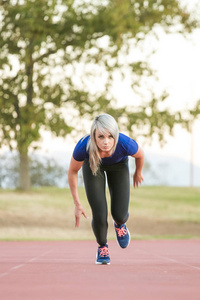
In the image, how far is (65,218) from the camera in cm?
2886

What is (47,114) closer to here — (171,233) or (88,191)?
(171,233)

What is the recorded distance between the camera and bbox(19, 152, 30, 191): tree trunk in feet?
102

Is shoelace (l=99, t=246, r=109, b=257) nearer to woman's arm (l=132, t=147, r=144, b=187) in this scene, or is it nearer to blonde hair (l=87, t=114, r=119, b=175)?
woman's arm (l=132, t=147, r=144, b=187)

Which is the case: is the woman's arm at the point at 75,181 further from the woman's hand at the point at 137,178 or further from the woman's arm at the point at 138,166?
the woman's hand at the point at 137,178

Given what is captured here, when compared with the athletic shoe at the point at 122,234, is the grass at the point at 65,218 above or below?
below

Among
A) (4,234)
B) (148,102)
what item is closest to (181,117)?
(148,102)

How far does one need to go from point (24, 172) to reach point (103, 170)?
23806mm

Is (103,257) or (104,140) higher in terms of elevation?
(104,140)

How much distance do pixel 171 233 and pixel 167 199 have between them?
40.1 ft

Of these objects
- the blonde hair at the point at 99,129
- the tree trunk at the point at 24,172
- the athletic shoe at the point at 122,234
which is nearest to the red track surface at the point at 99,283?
the athletic shoe at the point at 122,234

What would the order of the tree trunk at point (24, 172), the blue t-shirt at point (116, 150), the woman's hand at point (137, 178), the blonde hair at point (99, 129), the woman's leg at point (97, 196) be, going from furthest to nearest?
1. the tree trunk at point (24, 172)
2. the woman's hand at point (137, 178)
3. the woman's leg at point (97, 196)
4. the blue t-shirt at point (116, 150)
5. the blonde hair at point (99, 129)

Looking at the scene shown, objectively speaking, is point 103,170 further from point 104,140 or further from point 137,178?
point 104,140

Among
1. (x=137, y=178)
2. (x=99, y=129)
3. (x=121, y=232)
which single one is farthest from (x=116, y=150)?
(x=121, y=232)

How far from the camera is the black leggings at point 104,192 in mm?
7973
